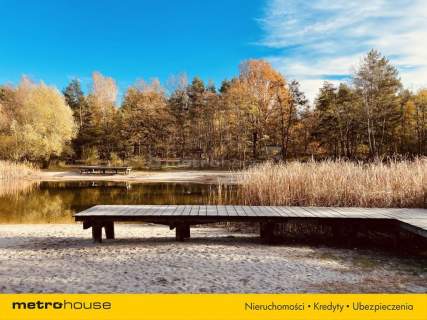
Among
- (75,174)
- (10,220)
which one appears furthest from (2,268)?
(75,174)

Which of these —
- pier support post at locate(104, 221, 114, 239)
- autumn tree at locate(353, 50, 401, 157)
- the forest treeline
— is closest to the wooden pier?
pier support post at locate(104, 221, 114, 239)

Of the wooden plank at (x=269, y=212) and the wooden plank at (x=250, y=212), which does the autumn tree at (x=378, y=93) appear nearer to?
the wooden plank at (x=269, y=212)

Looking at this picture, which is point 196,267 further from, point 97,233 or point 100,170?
point 100,170

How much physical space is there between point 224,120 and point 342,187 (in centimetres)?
2769

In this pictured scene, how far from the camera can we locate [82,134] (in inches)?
1465

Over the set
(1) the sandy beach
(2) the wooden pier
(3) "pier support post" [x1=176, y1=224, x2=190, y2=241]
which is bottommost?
(1) the sandy beach

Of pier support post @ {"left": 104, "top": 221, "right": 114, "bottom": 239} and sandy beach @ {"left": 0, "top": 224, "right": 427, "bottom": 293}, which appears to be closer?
sandy beach @ {"left": 0, "top": 224, "right": 427, "bottom": 293}

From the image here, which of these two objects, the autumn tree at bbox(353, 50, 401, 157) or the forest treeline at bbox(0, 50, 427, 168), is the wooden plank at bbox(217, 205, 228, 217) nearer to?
the forest treeline at bbox(0, 50, 427, 168)

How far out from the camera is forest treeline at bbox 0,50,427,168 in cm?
2716

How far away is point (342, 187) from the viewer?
7.76 m

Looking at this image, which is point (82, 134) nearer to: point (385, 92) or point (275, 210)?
point (385, 92)

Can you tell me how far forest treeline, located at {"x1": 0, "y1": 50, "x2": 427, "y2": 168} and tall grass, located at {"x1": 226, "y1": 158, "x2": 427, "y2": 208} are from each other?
17.2 m

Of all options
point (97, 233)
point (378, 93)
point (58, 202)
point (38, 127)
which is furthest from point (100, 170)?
point (97, 233)
